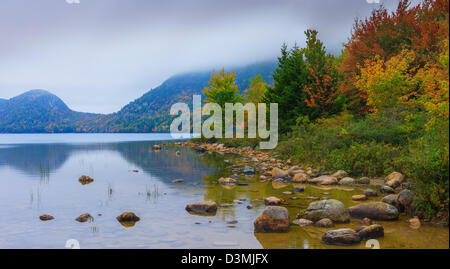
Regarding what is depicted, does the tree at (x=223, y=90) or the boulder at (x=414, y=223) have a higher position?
the tree at (x=223, y=90)

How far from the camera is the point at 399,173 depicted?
1441 centimetres

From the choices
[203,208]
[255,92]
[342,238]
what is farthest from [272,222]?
[255,92]

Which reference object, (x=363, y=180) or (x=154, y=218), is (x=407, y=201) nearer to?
(x=363, y=180)

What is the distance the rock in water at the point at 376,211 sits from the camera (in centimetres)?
938

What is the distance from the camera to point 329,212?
9.45 meters

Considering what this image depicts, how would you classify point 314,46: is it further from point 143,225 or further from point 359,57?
point 143,225

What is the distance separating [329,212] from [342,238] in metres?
1.86

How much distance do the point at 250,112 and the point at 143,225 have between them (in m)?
36.3

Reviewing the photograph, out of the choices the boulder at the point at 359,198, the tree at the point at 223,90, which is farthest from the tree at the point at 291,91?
the boulder at the point at 359,198

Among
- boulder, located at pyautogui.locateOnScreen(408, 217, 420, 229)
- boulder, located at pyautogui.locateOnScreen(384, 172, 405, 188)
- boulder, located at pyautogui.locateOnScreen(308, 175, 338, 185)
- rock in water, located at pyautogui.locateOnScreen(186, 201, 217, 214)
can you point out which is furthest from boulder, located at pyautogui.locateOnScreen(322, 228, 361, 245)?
boulder, located at pyautogui.locateOnScreen(308, 175, 338, 185)

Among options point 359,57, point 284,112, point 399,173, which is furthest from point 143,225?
point 284,112

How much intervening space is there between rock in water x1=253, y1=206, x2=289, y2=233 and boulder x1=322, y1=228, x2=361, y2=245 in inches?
46.6

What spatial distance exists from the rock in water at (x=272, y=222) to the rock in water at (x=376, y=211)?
249cm

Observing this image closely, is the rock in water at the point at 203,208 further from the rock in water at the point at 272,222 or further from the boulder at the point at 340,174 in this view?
the boulder at the point at 340,174
